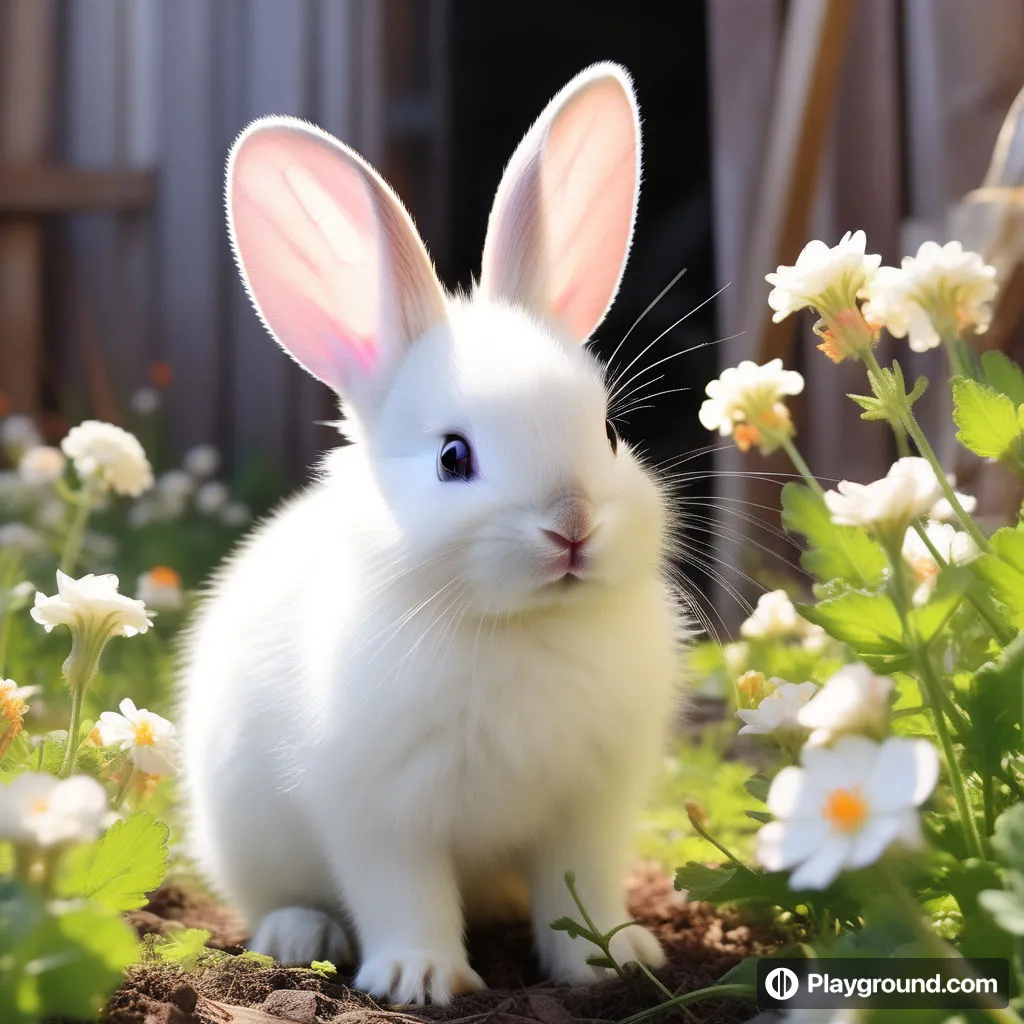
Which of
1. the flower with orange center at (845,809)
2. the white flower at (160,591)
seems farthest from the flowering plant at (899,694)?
the white flower at (160,591)

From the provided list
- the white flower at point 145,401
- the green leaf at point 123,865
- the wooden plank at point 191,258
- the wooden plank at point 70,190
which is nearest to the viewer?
the green leaf at point 123,865

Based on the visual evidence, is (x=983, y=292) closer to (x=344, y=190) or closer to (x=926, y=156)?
(x=344, y=190)

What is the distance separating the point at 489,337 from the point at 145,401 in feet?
12.0

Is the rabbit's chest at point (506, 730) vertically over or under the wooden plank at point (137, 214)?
under

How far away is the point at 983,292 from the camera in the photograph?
1.70 m

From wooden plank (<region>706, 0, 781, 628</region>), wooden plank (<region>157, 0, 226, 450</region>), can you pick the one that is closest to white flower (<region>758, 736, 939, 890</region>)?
wooden plank (<region>706, 0, 781, 628</region>)

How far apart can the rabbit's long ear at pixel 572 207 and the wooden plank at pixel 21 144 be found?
4.13 m

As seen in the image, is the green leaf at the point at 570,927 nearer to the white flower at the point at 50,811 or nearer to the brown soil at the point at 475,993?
the brown soil at the point at 475,993

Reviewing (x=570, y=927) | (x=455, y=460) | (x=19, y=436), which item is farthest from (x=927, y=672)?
(x=19, y=436)

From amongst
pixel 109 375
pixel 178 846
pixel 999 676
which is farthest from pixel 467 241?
pixel 999 676

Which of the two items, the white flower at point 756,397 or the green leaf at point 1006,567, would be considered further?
the white flower at point 756,397

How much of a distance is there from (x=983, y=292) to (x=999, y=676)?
576 mm

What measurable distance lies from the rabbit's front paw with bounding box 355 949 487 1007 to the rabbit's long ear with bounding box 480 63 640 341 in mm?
1089

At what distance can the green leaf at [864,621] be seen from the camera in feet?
4.55
